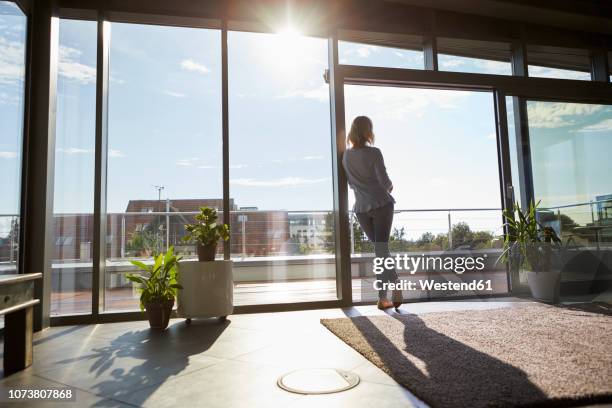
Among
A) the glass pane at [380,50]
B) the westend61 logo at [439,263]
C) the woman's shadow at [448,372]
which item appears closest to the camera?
the woman's shadow at [448,372]

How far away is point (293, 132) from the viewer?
139 inches

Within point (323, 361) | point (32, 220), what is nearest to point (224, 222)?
point (32, 220)

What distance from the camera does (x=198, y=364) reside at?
1873mm

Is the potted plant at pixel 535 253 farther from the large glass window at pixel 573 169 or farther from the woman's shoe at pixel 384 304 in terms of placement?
the woman's shoe at pixel 384 304

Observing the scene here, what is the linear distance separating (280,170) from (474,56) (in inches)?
86.4

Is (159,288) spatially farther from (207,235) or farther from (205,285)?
(207,235)

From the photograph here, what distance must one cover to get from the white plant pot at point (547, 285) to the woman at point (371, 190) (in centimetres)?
123

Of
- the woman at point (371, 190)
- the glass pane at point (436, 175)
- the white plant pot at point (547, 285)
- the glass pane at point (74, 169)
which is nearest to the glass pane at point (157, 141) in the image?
the glass pane at point (74, 169)

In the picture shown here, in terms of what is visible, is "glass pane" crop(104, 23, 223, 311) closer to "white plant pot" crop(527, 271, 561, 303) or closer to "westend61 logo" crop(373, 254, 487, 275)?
"westend61 logo" crop(373, 254, 487, 275)

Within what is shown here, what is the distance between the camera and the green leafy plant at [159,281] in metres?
2.69

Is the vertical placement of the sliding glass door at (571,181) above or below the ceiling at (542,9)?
below

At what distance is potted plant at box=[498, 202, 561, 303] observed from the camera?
3.39 metres

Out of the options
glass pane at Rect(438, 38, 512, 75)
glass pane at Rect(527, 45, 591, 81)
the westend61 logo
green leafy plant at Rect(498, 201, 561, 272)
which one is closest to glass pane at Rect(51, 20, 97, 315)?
the westend61 logo

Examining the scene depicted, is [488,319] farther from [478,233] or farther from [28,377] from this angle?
[28,377]
